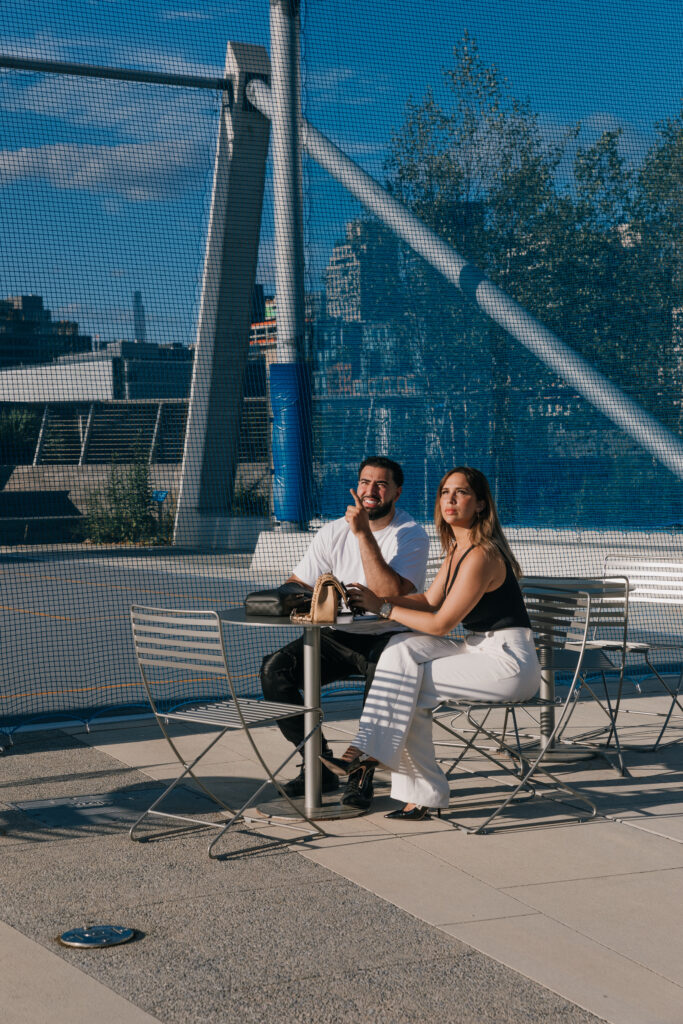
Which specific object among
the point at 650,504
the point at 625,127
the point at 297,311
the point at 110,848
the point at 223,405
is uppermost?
the point at 625,127

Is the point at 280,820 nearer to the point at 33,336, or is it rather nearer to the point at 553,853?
the point at 553,853

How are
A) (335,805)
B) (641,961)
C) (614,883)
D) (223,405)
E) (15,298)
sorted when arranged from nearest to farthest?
1. (641,961)
2. (614,883)
3. (335,805)
4. (15,298)
5. (223,405)

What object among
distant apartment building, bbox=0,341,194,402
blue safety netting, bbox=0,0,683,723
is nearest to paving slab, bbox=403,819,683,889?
blue safety netting, bbox=0,0,683,723

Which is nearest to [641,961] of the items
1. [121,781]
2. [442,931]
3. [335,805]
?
[442,931]

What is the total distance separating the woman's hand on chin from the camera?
4348 mm

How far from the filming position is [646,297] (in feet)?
33.5

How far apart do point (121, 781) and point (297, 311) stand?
6.36 metres

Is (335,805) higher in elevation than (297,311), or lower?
lower

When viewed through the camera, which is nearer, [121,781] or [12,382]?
[121,781]

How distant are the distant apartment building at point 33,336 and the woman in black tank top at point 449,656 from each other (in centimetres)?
690

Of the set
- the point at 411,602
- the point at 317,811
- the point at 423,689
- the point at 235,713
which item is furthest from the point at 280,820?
the point at 411,602

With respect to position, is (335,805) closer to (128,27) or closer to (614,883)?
(614,883)

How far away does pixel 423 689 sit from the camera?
4.22m

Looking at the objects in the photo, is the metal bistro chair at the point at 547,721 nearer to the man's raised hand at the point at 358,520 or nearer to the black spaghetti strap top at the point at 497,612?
the black spaghetti strap top at the point at 497,612
